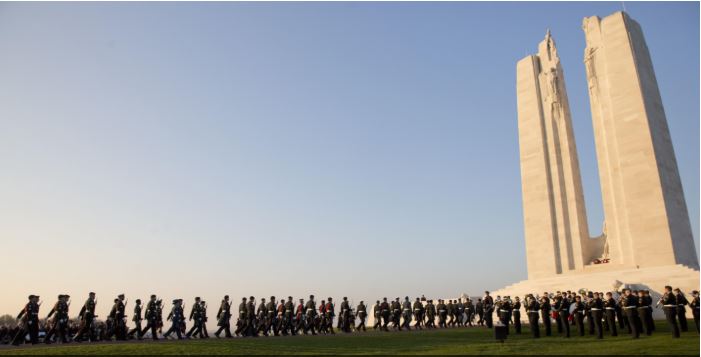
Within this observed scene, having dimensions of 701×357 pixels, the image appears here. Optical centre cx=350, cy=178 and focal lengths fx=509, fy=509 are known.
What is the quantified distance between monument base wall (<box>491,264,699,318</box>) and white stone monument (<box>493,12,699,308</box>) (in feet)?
0.18

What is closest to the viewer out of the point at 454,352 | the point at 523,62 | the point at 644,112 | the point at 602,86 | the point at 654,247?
the point at 454,352

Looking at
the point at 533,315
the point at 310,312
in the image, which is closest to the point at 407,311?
the point at 310,312

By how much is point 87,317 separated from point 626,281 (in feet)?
81.2

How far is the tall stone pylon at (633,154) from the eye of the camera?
29.1 metres

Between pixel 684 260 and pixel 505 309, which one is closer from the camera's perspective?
pixel 505 309

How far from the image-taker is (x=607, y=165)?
3266 centimetres

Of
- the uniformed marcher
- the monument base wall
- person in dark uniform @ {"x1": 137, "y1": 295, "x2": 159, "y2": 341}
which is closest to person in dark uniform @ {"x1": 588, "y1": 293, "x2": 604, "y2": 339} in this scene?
the monument base wall

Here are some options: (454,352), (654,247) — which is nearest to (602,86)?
A: (654,247)

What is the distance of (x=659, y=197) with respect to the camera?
95.7 ft

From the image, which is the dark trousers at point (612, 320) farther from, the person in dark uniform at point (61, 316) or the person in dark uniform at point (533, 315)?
the person in dark uniform at point (61, 316)

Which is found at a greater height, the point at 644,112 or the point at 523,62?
the point at 523,62

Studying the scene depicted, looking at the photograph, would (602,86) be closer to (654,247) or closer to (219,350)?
(654,247)

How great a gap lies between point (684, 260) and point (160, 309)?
1101 inches

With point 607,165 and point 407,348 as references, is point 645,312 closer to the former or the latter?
point 407,348
